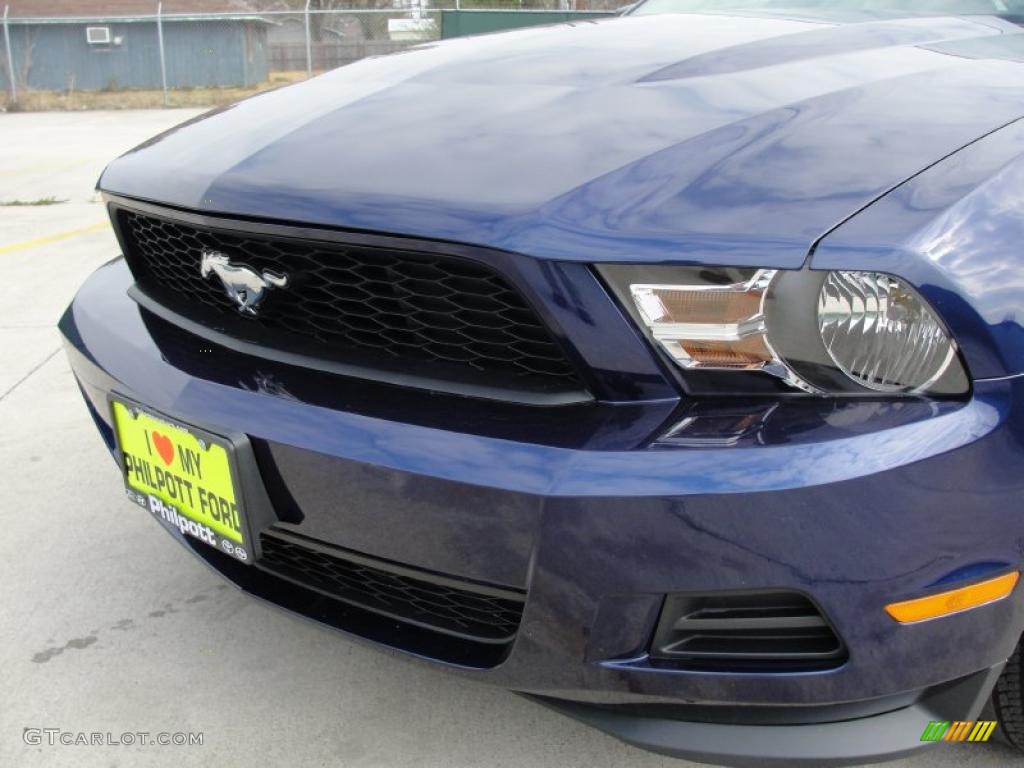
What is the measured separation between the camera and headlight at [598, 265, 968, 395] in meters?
1.29

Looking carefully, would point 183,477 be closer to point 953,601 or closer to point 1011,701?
point 953,601

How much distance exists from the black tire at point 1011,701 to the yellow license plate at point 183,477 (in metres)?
1.21

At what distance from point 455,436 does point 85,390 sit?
1.07 meters

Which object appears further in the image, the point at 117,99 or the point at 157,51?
the point at 157,51

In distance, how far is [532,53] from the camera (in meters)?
2.09

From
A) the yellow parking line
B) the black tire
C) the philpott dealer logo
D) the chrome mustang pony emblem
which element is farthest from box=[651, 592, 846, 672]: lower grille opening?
the yellow parking line

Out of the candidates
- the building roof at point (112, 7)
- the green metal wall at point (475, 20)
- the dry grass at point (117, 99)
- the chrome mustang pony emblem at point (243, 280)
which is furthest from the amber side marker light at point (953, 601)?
the building roof at point (112, 7)

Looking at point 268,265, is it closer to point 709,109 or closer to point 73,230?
point 709,109

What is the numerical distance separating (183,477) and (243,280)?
35cm

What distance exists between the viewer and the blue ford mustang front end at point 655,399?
1263 millimetres

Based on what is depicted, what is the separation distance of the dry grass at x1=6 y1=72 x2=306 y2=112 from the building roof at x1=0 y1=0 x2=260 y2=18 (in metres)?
10.6

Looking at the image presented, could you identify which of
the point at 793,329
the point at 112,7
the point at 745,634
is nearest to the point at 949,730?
the point at 745,634

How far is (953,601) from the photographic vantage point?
1.29 m

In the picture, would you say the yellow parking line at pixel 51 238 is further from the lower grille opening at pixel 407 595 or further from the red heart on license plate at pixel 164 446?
the lower grille opening at pixel 407 595
